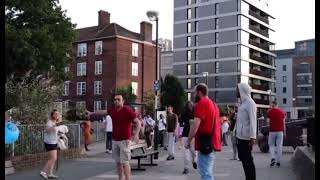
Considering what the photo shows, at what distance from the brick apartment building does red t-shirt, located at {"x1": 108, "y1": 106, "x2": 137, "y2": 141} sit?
203ft

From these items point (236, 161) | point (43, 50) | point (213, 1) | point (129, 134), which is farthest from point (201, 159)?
point (213, 1)

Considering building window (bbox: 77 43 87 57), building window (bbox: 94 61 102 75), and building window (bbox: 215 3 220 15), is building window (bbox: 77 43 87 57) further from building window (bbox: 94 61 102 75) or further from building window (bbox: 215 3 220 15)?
building window (bbox: 215 3 220 15)

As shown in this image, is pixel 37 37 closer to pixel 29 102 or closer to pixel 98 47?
pixel 29 102

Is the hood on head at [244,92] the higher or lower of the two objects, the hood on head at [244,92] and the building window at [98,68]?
the lower

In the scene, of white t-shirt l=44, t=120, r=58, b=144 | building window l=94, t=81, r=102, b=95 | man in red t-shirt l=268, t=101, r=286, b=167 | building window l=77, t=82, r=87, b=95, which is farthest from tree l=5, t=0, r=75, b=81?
building window l=77, t=82, r=87, b=95

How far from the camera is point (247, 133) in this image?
30.7 ft

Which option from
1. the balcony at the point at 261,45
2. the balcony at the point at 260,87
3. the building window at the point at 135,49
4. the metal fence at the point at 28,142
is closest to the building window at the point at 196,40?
the balcony at the point at 261,45

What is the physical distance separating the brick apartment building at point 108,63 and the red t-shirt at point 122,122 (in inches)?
2435

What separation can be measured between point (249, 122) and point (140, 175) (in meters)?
4.30

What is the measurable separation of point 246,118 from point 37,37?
2753 cm

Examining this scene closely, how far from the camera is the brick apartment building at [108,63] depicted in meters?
72.8

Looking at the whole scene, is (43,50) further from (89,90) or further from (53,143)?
(89,90)

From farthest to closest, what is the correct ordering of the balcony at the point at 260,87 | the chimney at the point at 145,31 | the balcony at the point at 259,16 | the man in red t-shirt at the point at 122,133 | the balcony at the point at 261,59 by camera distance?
1. the balcony at the point at 259,16
2. the balcony at the point at 261,59
3. the balcony at the point at 260,87
4. the chimney at the point at 145,31
5. the man in red t-shirt at the point at 122,133

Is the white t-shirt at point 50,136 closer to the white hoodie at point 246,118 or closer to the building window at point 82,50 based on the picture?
the white hoodie at point 246,118
